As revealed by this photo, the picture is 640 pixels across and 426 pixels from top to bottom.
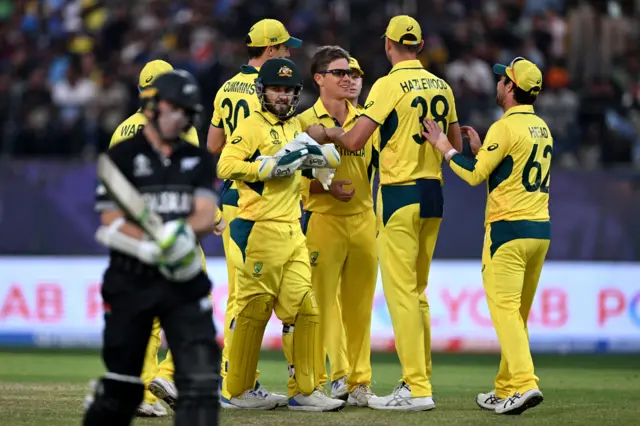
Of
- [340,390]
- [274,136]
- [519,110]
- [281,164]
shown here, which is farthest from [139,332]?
[519,110]

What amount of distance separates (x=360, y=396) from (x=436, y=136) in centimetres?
212

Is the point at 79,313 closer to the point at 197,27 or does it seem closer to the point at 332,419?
the point at 197,27

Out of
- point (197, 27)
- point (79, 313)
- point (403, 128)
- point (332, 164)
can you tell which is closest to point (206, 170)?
point (332, 164)

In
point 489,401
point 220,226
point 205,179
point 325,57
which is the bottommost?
point 489,401

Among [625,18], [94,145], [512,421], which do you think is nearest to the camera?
[512,421]

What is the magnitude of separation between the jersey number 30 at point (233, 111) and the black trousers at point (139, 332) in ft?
11.7

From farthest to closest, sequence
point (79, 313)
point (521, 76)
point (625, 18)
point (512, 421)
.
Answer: point (625, 18), point (79, 313), point (521, 76), point (512, 421)

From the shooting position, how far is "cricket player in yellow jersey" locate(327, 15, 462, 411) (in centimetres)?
912

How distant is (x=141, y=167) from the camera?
648 cm

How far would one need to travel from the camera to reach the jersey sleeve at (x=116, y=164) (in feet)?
21.1

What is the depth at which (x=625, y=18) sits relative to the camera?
58.9 ft

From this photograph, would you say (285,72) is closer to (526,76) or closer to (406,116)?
(406,116)

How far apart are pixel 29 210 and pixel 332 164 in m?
A: 7.91

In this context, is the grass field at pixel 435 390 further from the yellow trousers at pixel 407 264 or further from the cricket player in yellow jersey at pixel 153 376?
the yellow trousers at pixel 407 264
